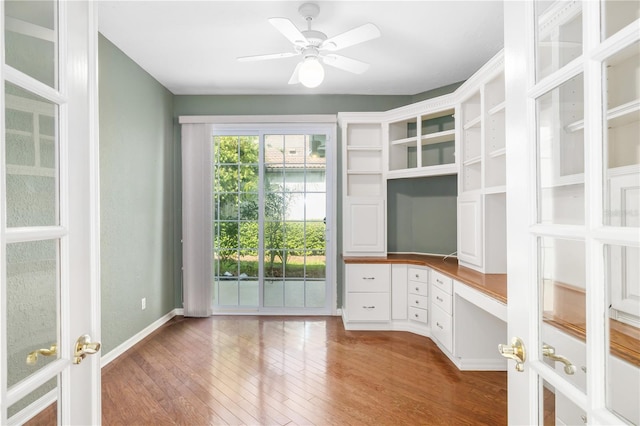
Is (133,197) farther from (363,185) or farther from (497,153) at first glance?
(497,153)

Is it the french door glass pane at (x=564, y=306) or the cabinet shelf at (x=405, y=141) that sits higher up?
the cabinet shelf at (x=405, y=141)

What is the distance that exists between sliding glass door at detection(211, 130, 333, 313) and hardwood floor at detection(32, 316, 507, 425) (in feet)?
2.46

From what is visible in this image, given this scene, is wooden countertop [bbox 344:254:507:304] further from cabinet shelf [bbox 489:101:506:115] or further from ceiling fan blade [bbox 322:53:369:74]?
ceiling fan blade [bbox 322:53:369:74]

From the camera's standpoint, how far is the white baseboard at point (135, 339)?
2.85 metres

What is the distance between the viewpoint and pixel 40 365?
2.55ft

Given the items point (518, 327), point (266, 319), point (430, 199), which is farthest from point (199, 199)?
point (518, 327)

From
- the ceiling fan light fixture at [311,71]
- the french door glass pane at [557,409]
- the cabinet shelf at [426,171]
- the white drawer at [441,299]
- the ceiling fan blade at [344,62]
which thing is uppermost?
the ceiling fan blade at [344,62]

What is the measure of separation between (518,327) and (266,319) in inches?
138

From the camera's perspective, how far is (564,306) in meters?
0.76

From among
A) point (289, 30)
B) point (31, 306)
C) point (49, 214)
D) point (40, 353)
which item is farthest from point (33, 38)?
point (289, 30)

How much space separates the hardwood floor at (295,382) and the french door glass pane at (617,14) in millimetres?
2174

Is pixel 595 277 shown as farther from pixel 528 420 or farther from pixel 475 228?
pixel 475 228

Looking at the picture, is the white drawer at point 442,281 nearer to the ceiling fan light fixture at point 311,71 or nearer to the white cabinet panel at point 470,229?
the white cabinet panel at point 470,229

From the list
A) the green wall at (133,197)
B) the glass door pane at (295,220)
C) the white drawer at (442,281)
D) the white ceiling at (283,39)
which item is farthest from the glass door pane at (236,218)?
the white drawer at (442,281)
